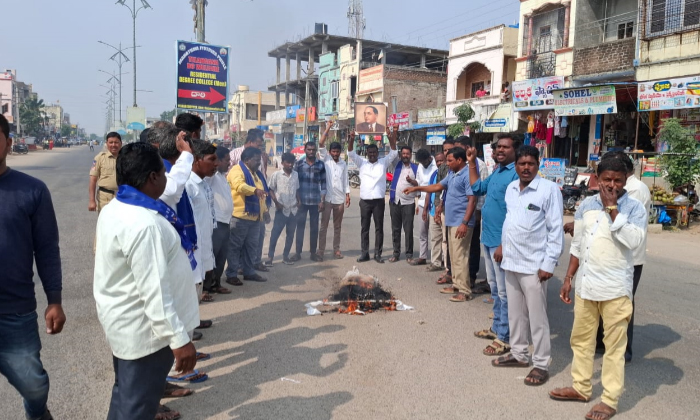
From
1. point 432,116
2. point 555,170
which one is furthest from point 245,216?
point 432,116

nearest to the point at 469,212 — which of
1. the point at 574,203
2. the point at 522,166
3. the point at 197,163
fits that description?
the point at 522,166

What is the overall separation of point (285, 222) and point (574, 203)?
421 inches

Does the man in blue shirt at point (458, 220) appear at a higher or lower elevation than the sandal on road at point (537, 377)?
higher

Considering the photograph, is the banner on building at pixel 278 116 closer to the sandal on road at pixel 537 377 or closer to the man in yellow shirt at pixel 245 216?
the man in yellow shirt at pixel 245 216

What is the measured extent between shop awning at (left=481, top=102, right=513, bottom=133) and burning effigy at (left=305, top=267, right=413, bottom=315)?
18058 millimetres

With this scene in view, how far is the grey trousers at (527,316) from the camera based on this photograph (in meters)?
4.05

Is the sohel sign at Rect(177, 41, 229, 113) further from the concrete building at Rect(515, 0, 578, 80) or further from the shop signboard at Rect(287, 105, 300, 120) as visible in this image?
the shop signboard at Rect(287, 105, 300, 120)

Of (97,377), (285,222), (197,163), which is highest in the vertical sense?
(197,163)

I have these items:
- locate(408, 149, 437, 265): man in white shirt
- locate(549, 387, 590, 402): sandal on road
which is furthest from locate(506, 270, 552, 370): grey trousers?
locate(408, 149, 437, 265): man in white shirt

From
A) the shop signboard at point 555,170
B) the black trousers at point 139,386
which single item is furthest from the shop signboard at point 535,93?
the black trousers at point 139,386

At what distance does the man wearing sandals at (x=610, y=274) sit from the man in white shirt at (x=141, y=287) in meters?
2.64

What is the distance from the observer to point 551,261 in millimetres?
3971

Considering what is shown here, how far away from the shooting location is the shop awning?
22575mm

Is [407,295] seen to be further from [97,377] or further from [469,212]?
[97,377]
